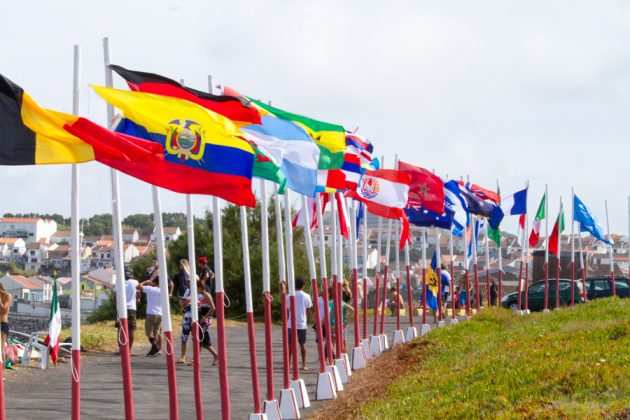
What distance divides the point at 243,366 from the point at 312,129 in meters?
7.18

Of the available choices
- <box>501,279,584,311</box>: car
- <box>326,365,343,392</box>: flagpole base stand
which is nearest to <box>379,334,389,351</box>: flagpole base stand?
<box>326,365,343,392</box>: flagpole base stand

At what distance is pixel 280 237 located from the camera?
18172mm

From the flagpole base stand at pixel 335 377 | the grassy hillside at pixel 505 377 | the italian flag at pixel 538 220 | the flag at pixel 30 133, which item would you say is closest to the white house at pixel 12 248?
the italian flag at pixel 538 220

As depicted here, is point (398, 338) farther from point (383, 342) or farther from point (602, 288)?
point (602, 288)

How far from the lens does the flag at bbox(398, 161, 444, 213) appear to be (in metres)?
28.7

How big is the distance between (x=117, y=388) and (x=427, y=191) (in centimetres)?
1110

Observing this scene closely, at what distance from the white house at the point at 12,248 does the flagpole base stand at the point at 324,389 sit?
112 meters

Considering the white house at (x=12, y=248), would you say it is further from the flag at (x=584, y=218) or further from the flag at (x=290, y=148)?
the flag at (x=290, y=148)

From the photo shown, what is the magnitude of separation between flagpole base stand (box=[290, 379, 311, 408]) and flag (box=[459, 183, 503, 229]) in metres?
16.2

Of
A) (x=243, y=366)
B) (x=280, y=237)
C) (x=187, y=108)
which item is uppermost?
(x=187, y=108)

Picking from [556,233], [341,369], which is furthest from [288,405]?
[556,233]

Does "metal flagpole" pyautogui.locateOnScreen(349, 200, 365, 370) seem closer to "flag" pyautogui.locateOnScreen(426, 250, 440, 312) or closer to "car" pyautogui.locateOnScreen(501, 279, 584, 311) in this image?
"flag" pyautogui.locateOnScreen(426, 250, 440, 312)

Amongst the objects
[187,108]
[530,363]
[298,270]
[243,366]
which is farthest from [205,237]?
[187,108]

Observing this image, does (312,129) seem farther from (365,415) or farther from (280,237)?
(365,415)
